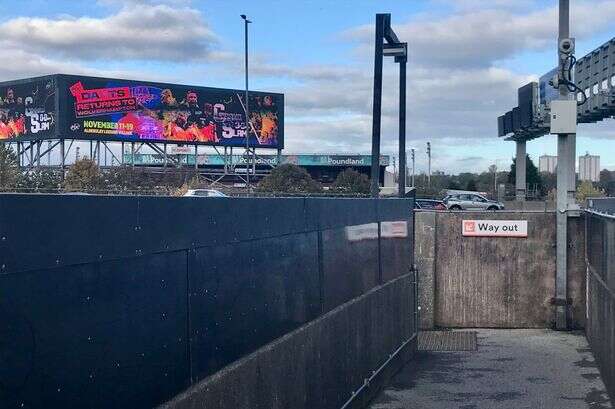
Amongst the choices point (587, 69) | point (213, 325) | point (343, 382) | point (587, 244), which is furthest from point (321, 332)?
point (587, 69)

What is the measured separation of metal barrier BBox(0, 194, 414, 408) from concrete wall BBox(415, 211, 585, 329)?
10.6 m

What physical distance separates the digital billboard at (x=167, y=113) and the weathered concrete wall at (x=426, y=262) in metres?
18.4

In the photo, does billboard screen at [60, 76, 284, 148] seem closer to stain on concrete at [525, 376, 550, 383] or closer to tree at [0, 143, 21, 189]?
stain on concrete at [525, 376, 550, 383]

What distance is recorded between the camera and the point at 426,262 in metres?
18.5

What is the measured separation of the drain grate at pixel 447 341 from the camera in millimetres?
16197

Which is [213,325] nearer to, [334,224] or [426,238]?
[334,224]

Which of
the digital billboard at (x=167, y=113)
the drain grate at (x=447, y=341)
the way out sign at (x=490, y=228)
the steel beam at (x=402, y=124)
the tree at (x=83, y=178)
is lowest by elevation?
the drain grate at (x=447, y=341)

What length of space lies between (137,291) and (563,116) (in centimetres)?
1437

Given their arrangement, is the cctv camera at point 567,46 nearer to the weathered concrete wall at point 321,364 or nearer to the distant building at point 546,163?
the weathered concrete wall at point 321,364

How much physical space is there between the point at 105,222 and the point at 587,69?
25.3 meters

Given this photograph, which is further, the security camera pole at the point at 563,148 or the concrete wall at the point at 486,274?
the concrete wall at the point at 486,274

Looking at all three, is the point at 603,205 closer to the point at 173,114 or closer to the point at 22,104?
the point at 22,104

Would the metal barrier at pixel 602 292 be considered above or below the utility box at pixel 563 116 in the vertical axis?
below

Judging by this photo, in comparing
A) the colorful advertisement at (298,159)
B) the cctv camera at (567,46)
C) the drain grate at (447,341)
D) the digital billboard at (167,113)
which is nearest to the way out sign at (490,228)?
the drain grate at (447,341)
